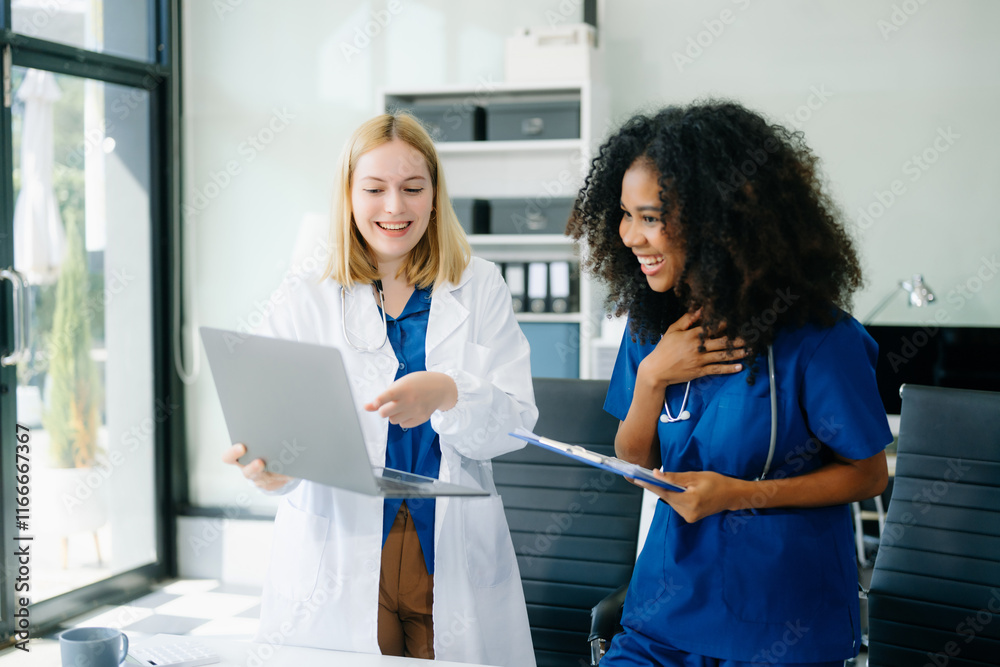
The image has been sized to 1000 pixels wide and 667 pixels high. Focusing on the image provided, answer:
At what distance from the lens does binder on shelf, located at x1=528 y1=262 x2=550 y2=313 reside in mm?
3721

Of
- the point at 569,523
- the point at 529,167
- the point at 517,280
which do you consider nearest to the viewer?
the point at 569,523

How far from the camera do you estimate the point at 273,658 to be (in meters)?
1.27

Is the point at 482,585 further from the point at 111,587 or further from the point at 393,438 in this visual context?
the point at 111,587

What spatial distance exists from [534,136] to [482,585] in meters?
2.57

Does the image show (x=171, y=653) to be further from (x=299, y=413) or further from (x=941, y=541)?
(x=941, y=541)

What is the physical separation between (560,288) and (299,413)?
8.73 ft

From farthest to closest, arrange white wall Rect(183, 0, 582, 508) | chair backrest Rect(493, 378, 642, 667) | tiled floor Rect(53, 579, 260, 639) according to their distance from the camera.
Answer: white wall Rect(183, 0, 582, 508) → tiled floor Rect(53, 579, 260, 639) → chair backrest Rect(493, 378, 642, 667)

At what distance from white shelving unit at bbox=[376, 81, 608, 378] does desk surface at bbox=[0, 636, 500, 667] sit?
2438 mm

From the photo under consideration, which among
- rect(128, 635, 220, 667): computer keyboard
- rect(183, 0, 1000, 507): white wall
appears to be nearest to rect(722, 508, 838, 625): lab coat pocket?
rect(128, 635, 220, 667): computer keyboard

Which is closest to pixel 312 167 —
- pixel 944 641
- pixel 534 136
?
pixel 534 136

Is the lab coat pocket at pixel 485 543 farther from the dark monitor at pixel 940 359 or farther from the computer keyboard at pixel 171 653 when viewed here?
the dark monitor at pixel 940 359

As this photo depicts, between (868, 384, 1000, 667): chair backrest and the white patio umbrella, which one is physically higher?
the white patio umbrella

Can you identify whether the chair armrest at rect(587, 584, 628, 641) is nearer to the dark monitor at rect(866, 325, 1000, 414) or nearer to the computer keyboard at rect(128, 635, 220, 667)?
the computer keyboard at rect(128, 635, 220, 667)

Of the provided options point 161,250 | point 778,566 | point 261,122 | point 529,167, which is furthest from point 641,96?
point 778,566
